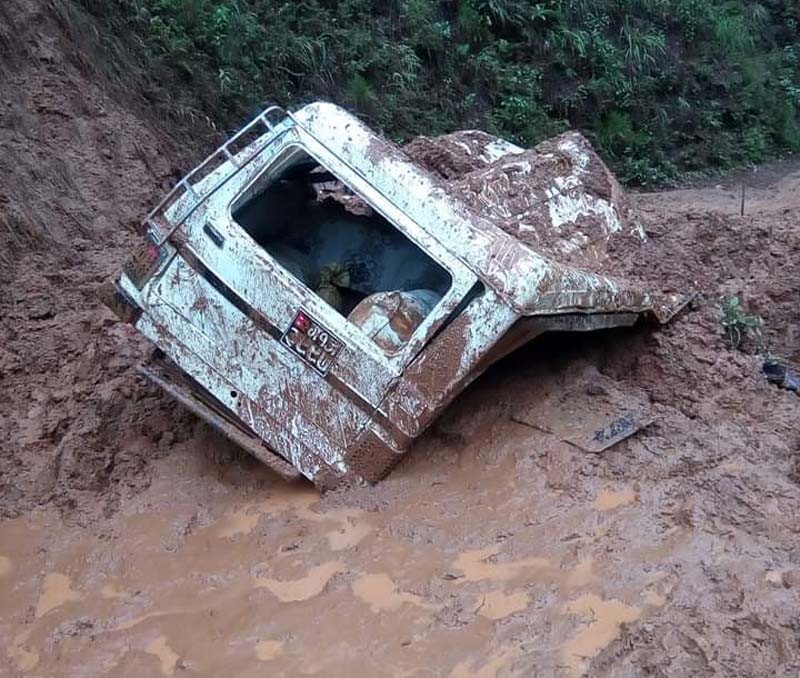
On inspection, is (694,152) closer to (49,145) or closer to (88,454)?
(49,145)

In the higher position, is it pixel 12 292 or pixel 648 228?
pixel 12 292

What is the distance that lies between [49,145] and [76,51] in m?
1.04

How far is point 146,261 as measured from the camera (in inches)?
194

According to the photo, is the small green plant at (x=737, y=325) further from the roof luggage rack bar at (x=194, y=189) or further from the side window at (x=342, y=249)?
the roof luggage rack bar at (x=194, y=189)

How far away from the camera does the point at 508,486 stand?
450cm

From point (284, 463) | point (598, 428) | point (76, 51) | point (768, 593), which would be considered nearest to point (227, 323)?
point (284, 463)

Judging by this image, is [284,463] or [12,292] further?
[12,292]

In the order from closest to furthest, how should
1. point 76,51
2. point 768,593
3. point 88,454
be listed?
point 768,593 → point 88,454 → point 76,51

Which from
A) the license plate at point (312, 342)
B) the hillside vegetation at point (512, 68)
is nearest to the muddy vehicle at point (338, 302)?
the license plate at point (312, 342)

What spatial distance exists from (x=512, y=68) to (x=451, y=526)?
351 inches

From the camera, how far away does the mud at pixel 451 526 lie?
144 inches

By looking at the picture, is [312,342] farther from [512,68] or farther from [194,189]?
[512,68]

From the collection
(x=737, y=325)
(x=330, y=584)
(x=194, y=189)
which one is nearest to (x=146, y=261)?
(x=194, y=189)

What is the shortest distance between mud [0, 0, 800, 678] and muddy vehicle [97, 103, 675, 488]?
309 mm
